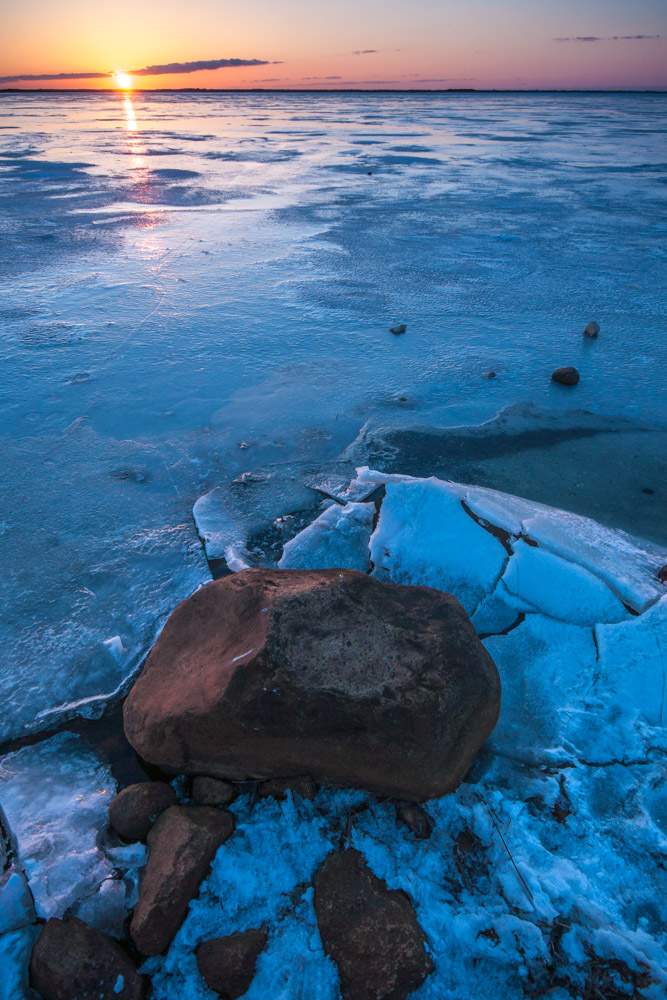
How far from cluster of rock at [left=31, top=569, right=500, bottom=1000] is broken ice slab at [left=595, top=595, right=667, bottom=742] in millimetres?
543

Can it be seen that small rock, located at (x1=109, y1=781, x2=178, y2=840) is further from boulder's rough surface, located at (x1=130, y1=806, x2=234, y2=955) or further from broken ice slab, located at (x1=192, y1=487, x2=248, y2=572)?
broken ice slab, located at (x1=192, y1=487, x2=248, y2=572)

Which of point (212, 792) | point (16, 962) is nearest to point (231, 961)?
point (212, 792)

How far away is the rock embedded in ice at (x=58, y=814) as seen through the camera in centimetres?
157

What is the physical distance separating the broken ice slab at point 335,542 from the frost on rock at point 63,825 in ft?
3.68

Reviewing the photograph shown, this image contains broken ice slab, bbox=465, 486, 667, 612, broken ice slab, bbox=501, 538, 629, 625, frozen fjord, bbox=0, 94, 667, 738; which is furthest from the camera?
frozen fjord, bbox=0, 94, 667, 738

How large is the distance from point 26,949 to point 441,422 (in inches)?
128

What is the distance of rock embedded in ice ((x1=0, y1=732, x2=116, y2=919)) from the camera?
5.14ft

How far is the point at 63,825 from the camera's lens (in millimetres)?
1700

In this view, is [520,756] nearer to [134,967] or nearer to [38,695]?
[134,967]

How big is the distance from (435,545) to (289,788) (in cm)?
125

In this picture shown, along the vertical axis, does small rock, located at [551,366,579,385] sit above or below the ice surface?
above

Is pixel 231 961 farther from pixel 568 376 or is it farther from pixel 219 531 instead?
pixel 568 376

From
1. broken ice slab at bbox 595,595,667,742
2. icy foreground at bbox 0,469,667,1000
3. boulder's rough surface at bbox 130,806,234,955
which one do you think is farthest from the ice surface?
broken ice slab at bbox 595,595,667,742

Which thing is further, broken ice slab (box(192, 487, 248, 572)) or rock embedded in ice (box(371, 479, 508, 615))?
broken ice slab (box(192, 487, 248, 572))
